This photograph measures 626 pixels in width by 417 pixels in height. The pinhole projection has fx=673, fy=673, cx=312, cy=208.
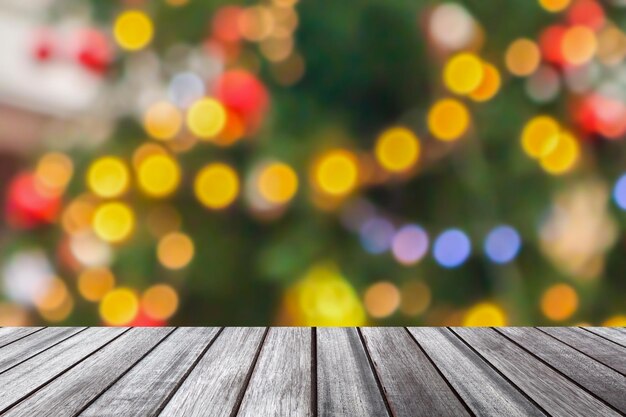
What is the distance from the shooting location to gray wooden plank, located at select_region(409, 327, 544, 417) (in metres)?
0.96

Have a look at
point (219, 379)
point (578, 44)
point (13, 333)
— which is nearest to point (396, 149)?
point (578, 44)

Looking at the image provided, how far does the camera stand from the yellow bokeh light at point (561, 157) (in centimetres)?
155

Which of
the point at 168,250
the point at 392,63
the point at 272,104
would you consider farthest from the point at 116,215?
the point at 392,63

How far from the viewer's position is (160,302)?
5.07 feet

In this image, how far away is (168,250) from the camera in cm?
153

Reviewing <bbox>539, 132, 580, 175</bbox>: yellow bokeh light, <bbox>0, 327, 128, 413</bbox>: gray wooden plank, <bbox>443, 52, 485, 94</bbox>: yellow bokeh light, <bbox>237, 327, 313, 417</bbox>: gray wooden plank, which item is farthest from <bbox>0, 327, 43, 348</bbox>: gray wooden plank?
<bbox>539, 132, 580, 175</bbox>: yellow bokeh light

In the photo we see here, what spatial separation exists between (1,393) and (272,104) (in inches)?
32.3

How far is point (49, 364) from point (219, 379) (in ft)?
1.14

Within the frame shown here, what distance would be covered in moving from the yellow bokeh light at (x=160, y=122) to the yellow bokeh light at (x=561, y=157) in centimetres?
86

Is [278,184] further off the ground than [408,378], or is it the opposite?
[278,184]

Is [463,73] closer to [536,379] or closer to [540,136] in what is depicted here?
[540,136]

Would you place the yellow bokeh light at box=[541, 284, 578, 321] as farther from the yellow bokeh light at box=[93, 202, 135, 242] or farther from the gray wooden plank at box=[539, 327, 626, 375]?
the yellow bokeh light at box=[93, 202, 135, 242]

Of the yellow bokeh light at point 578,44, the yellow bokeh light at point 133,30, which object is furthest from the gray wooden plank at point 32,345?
the yellow bokeh light at point 578,44

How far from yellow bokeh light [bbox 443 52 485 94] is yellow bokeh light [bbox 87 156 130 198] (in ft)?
2.52
